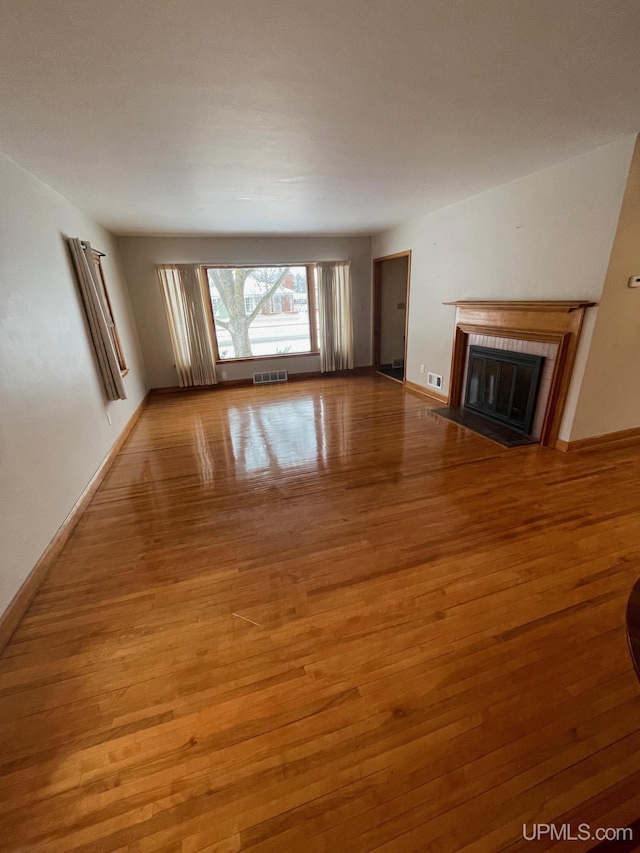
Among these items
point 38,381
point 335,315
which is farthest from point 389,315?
point 38,381

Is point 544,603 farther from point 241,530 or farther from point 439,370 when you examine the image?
point 439,370

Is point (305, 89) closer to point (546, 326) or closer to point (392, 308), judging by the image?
point (546, 326)

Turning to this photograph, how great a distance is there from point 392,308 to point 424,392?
96.1 inches

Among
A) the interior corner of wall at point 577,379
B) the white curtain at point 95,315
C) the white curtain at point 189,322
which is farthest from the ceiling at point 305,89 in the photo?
the white curtain at point 189,322

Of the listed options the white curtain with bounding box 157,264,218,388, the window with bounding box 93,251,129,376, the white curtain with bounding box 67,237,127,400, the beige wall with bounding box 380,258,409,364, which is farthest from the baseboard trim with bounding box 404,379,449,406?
the window with bounding box 93,251,129,376

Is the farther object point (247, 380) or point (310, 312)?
point (310, 312)

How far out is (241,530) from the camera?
2.41 meters

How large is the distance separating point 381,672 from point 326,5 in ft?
8.23

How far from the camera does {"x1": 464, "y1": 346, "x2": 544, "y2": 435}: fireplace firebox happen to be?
352cm

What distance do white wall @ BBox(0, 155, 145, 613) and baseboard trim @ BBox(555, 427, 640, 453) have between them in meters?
4.14

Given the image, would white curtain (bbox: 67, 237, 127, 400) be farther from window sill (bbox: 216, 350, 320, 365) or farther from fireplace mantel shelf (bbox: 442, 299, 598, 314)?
fireplace mantel shelf (bbox: 442, 299, 598, 314)

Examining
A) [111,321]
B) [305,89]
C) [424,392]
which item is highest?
[305,89]

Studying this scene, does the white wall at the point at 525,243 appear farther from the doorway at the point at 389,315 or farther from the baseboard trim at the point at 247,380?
the baseboard trim at the point at 247,380

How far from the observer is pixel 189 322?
5.89m
